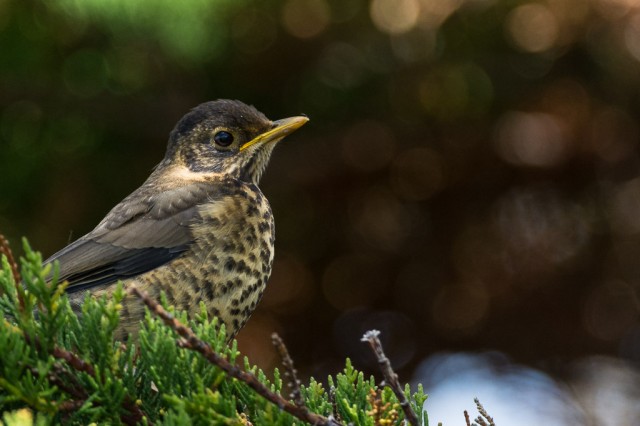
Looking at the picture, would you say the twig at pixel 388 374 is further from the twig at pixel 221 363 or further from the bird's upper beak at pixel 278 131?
the bird's upper beak at pixel 278 131

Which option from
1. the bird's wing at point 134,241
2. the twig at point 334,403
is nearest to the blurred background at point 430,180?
the bird's wing at point 134,241

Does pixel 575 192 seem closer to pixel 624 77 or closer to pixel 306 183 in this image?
pixel 624 77

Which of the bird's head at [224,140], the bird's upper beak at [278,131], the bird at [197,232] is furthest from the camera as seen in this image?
the bird's head at [224,140]

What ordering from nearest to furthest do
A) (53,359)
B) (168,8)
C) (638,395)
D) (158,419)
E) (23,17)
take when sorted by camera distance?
(53,359), (158,419), (168,8), (23,17), (638,395)

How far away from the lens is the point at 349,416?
5.16 ft

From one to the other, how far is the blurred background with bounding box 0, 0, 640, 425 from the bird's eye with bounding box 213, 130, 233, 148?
1.03ft

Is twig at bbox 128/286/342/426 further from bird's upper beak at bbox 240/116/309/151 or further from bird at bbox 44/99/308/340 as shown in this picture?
bird's upper beak at bbox 240/116/309/151

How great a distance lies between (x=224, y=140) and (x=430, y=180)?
0.84 metres

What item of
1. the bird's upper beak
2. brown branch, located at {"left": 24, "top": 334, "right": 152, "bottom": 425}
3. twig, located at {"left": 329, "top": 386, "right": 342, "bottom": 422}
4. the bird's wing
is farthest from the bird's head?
brown branch, located at {"left": 24, "top": 334, "right": 152, "bottom": 425}

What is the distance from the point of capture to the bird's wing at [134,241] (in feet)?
8.34

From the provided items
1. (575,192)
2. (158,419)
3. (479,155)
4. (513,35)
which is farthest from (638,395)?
(158,419)

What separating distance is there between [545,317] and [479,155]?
2.17 ft

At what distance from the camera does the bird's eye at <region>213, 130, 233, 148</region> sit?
3.02 m

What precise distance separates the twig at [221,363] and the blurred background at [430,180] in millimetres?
1906
